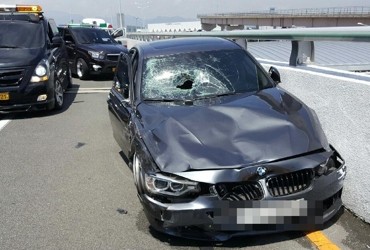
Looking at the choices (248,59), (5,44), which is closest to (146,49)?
(248,59)

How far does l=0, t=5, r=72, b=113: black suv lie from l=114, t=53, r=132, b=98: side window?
3187mm

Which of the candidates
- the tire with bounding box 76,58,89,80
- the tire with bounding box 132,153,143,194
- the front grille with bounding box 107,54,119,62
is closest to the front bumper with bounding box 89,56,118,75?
the front grille with bounding box 107,54,119,62

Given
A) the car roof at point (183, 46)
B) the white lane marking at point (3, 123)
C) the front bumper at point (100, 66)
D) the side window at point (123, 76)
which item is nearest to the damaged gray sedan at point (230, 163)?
the side window at point (123, 76)

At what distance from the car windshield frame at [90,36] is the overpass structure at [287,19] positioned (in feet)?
139

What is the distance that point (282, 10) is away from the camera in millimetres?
78688

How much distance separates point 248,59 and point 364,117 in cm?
171

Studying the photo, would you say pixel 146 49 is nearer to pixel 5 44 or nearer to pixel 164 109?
pixel 164 109

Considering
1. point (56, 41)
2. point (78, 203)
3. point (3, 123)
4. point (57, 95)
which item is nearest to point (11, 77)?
point (3, 123)

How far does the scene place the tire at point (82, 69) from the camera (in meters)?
14.1

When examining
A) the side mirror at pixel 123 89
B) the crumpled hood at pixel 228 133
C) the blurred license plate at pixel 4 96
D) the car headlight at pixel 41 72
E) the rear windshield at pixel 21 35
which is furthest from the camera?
the rear windshield at pixel 21 35

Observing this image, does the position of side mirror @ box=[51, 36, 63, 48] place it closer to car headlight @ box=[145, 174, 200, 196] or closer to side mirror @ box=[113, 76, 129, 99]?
side mirror @ box=[113, 76, 129, 99]

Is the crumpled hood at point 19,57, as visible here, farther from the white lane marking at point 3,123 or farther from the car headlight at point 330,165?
the car headlight at point 330,165

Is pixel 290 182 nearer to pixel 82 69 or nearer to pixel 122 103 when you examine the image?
pixel 122 103

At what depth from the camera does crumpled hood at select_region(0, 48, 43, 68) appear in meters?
8.24
